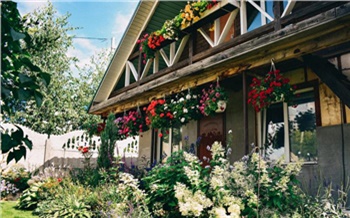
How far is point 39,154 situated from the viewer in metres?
11.4

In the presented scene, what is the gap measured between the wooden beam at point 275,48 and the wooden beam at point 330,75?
0.60 m

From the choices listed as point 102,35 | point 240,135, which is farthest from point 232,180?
point 102,35

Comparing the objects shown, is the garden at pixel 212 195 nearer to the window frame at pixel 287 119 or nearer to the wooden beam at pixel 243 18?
the window frame at pixel 287 119

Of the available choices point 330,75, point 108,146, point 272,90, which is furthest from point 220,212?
point 108,146

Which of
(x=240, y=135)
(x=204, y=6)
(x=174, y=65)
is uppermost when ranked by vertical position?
(x=204, y=6)

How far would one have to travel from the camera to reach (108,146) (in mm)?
7551

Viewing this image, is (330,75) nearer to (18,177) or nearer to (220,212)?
(220,212)

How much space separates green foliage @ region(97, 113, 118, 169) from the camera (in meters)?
7.30

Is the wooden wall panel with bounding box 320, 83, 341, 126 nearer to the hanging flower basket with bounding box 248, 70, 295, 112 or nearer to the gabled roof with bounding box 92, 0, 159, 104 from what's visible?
the hanging flower basket with bounding box 248, 70, 295, 112

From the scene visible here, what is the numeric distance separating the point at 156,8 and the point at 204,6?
2939 millimetres

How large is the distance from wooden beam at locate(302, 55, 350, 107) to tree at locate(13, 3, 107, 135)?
495 inches

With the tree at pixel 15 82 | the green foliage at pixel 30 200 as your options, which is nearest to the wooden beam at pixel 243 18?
the tree at pixel 15 82

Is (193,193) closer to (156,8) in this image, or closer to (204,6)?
(204,6)

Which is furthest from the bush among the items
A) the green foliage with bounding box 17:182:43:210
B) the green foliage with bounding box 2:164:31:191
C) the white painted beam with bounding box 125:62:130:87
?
the green foliage with bounding box 2:164:31:191
